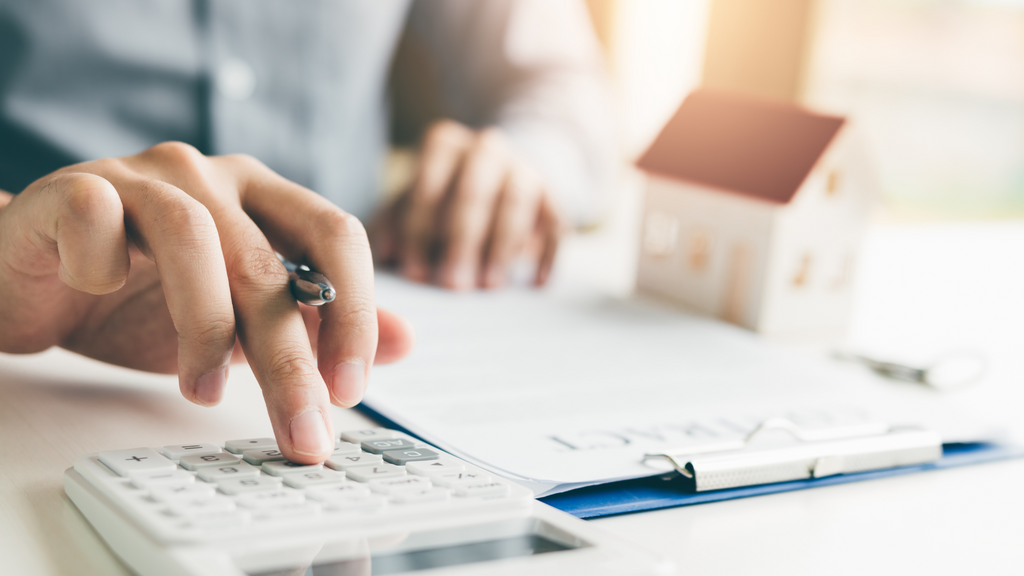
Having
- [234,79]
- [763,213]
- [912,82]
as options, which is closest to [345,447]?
[763,213]

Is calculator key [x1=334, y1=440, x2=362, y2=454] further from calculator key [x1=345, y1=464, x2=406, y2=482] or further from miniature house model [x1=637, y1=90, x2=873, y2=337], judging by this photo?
miniature house model [x1=637, y1=90, x2=873, y2=337]

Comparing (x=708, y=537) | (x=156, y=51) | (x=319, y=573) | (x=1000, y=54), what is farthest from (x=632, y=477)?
(x=1000, y=54)

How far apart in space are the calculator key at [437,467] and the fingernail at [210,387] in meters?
0.09

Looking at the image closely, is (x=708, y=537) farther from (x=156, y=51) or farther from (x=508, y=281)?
(x=156, y=51)

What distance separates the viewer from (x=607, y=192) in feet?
4.06

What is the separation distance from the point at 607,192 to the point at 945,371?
64 centimetres

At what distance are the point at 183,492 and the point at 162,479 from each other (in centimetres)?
2

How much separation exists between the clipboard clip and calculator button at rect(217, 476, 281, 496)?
0.55ft

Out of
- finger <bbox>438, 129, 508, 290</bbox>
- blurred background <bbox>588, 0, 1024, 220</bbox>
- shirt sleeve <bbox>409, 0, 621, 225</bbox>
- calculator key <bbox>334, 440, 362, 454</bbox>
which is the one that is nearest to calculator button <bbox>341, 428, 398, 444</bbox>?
calculator key <bbox>334, 440, 362, 454</bbox>

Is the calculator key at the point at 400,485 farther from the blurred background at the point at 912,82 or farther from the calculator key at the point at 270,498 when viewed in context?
the blurred background at the point at 912,82

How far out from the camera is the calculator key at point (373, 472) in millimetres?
304

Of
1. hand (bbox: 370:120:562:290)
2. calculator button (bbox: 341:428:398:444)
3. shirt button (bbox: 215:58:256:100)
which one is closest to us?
calculator button (bbox: 341:428:398:444)

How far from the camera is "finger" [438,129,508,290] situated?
2.50ft

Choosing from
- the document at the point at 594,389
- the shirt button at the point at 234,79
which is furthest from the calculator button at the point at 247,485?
the shirt button at the point at 234,79
